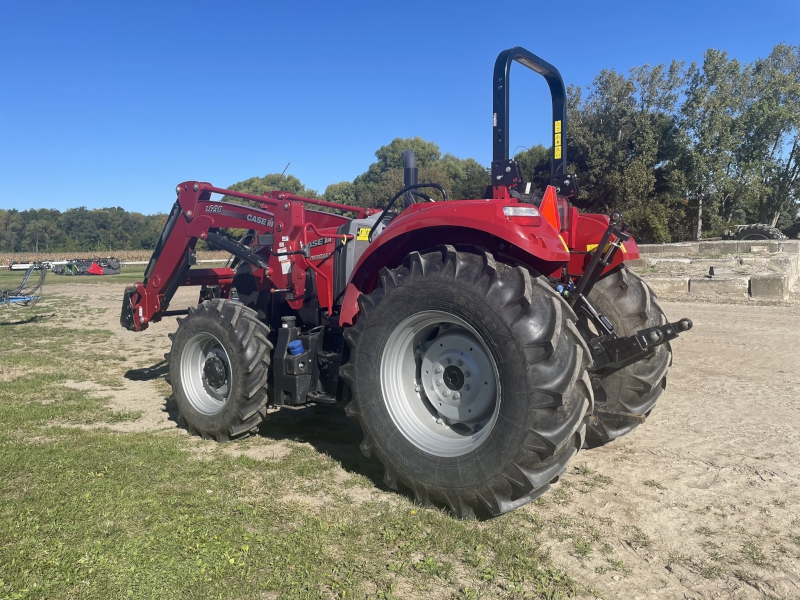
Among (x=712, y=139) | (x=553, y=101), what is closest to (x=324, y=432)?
(x=553, y=101)

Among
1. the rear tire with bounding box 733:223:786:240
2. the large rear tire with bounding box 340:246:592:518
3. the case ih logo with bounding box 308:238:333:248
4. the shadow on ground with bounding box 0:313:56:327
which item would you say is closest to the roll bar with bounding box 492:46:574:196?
the large rear tire with bounding box 340:246:592:518

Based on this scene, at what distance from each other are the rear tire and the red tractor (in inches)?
986

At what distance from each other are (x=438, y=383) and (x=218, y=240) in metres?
2.99

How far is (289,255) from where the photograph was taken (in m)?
5.13

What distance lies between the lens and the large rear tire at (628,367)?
4297 mm

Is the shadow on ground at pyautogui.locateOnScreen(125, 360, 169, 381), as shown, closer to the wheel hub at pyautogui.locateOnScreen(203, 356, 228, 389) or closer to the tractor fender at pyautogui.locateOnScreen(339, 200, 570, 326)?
the wheel hub at pyautogui.locateOnScreen(203, 356, 228, 389)

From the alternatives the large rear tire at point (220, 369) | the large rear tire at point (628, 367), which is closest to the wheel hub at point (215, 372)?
the large rear tire at point (220, 369)

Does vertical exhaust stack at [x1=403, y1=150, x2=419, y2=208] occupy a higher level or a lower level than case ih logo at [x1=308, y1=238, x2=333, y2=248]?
higher

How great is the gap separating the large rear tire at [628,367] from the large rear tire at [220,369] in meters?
2.57

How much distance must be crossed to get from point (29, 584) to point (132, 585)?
1.53 feet

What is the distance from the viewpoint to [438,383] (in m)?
3.72

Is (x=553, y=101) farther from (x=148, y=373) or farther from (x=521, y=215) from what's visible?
(x=148, y=373)

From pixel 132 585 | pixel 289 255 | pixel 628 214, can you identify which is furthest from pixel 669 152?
pixel 132 585

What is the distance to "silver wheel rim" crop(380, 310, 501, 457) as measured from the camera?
3537mm
